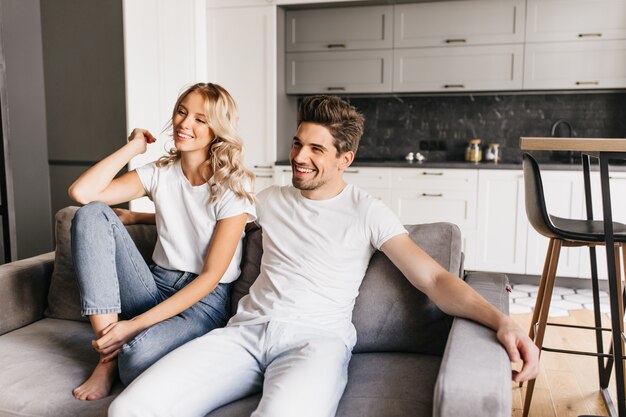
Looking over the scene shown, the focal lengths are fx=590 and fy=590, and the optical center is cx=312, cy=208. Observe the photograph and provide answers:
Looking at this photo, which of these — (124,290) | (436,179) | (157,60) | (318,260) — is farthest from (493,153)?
(124,290)

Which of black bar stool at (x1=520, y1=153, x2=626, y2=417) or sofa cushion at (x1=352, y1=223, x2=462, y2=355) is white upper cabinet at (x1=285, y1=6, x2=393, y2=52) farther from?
sofa cushion at (x1=352, y1=223, x2=462, y2=355)

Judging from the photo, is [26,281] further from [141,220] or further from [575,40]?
[575,40]

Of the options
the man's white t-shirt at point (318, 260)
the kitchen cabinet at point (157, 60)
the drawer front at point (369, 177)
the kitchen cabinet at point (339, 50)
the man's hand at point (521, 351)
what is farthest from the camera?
the kitchen cabinet at point (339, 50)

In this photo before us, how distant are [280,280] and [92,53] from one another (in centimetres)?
275

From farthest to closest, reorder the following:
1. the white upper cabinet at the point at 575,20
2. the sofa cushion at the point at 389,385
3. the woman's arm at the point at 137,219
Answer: the white upper cabinet at the point at 575,20, the woman's arm at the point at 137,219, the sofa cushion at the point at 389,385

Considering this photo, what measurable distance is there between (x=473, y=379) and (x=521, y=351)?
22 centimetres

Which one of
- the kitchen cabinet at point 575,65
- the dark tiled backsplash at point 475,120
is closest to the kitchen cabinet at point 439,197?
the dark tiled backsplash at point 475,120

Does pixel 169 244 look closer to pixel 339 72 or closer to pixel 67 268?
pixel 67 268

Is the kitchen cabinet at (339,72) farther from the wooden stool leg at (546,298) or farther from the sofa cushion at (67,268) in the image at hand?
the sofa cushion at (67,268)

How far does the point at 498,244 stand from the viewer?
171 inches

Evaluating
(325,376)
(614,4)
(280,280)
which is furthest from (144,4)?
(614,4)

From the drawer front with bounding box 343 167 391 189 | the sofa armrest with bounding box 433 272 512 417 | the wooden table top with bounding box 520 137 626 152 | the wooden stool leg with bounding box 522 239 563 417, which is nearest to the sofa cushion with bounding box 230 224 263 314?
the sofa armrest with bounding box 433 272 512 417

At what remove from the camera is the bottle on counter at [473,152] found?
466 centimetres

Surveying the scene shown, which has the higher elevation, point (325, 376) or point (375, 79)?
point (375, 79)
